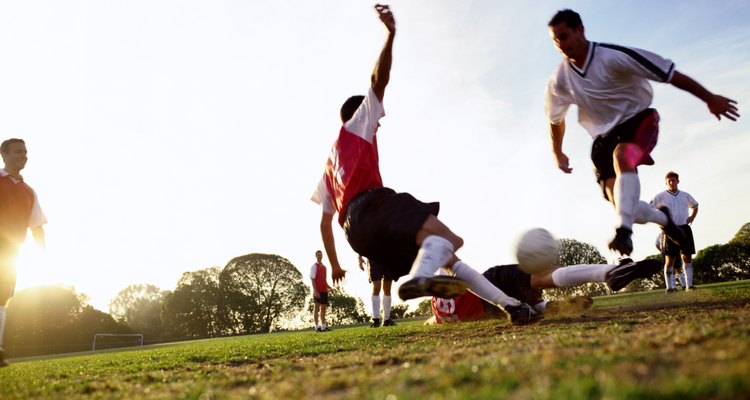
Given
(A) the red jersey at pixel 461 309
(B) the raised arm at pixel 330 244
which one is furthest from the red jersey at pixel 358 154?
(A) the red jersey at pixel 461 309

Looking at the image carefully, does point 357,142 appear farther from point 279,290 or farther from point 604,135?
point 279,290

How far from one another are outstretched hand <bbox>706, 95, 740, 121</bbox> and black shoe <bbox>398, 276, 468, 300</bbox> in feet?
10.2

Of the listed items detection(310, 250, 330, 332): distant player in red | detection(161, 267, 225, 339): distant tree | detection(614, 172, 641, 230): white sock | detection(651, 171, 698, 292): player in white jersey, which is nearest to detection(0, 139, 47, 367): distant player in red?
detection(614, 172, 641, 230): white sock

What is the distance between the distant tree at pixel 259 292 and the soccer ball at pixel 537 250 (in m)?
49.5

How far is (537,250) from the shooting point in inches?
221

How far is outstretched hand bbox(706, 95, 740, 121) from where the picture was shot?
457cm

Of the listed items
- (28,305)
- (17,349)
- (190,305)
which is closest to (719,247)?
(190,305)

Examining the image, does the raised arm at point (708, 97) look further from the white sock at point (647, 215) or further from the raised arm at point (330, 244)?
the raised arm at point (330, 244)

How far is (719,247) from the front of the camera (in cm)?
3959

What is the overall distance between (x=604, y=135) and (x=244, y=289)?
173ft

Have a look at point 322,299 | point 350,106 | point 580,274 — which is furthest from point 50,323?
point 580,274

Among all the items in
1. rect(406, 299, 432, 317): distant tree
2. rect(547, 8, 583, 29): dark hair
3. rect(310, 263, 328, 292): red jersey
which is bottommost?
rect(406, 299, 432, 317): distant tree

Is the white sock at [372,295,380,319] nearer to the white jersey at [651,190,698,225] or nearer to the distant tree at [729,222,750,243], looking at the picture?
the white jersey at [651,190,698,225]

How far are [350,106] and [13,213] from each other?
5.05 metres
